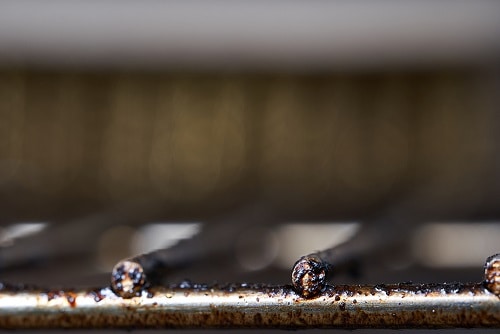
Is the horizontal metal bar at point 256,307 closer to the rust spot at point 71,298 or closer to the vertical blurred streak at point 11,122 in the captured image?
the rust spot at point 71,298

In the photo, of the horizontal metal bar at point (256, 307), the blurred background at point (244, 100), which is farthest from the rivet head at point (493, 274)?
the blurred background at point (244, 100)

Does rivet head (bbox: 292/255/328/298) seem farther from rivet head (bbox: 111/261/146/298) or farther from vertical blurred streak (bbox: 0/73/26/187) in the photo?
vertical blurred streak (bbox: 0/73/26/187)

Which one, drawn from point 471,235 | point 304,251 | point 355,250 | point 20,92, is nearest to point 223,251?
point 355,250

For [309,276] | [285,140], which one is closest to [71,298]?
[309,276]

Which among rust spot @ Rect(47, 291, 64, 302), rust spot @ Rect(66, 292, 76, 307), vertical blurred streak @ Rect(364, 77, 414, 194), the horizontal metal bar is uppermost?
vertical blurred streak @ Rect(364, 77, 414, 194)

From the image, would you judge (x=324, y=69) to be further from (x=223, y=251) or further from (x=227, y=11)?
(x=223, y=251)

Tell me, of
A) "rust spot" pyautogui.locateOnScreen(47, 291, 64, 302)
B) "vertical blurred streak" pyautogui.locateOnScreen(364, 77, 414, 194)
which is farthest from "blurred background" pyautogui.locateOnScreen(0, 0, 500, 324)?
"rust spot" pyautogui.locateOnScreen(47, 291, 64, 302)

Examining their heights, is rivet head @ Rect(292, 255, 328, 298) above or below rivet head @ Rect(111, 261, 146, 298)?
below

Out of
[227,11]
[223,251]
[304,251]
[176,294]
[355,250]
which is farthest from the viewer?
[227,11]
